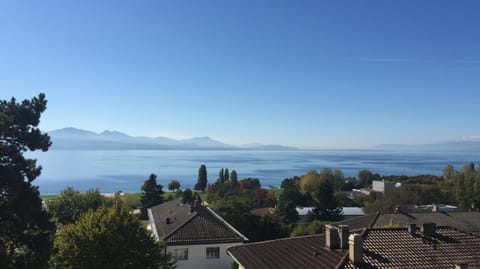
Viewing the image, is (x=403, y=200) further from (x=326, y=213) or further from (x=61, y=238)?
(x=61, y=238)

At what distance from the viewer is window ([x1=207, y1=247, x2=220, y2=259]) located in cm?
2412

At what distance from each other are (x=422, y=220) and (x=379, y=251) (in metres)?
20.9

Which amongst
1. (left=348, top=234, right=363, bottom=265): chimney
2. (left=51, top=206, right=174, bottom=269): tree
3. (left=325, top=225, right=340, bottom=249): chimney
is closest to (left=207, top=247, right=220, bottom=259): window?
(left=51, top=206, right=174, bottom=269): tree

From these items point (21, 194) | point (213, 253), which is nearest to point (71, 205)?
point (213, 253)

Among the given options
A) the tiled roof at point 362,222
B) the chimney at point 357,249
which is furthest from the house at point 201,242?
the chimney at point 357,249

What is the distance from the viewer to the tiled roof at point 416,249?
497 inches

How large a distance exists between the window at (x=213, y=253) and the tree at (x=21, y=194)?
10.9m

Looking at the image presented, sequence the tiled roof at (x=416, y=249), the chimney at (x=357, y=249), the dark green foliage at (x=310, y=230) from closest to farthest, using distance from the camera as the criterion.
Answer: the chimney at (x=357, y=249) < the tiled roof at (x=416, y=249) < the dark green foliage at (x=310, y=230)

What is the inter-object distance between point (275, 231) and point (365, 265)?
2460cm

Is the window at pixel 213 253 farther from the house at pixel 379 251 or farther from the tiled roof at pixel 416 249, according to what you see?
the tiled roof at pixel 416 249

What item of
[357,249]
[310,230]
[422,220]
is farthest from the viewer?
[310,230]

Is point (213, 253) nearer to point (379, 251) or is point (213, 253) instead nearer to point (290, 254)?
point (290, 254)

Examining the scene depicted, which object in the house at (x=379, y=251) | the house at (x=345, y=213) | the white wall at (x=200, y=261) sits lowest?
the house at (x=345, y=213)

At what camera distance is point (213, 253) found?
2425 centimetres
